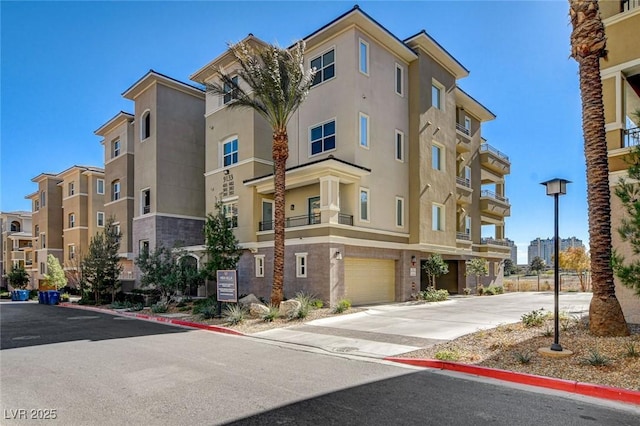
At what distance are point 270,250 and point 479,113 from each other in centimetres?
2345

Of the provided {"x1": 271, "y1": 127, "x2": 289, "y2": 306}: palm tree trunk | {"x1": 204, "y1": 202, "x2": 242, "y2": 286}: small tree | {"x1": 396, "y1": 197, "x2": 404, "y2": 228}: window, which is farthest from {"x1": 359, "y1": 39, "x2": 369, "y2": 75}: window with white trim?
{"x1": 204, "y1": 202, "x2": 242, "y2": 286}: small tree

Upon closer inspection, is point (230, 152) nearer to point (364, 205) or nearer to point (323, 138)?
point (323, 138)

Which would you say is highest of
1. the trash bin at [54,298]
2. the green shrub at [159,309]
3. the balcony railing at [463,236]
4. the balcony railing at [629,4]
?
the balcony railing at [629,4]

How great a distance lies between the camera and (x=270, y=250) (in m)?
22.5

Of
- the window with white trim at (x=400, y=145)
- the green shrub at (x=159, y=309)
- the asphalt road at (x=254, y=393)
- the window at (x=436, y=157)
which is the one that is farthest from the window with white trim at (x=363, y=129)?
the asphalt road at (x=254, y=393)

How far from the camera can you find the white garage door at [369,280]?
21266 millimetres

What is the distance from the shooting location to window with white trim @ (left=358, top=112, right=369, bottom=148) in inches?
854

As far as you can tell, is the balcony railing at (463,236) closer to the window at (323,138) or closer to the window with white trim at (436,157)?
the window with white trim at (436,157)

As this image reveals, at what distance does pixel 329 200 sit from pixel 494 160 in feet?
75.5

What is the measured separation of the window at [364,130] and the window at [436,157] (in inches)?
250

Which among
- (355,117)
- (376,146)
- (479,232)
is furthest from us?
(479,232)

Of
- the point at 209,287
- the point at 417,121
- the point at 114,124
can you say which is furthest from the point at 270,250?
the point at 114,124

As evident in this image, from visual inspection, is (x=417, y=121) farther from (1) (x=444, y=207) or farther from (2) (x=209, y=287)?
(2) (x=209, y=287)

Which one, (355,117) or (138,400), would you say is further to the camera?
(355,117)
